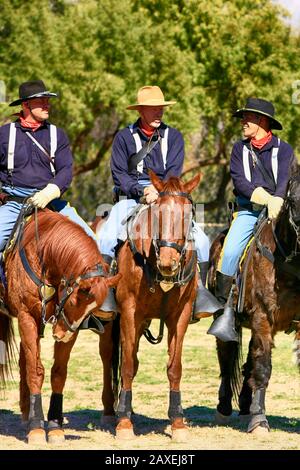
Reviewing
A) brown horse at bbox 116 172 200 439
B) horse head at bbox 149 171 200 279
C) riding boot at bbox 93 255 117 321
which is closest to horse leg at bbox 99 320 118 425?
riding boot at bbox 93 255 117 321

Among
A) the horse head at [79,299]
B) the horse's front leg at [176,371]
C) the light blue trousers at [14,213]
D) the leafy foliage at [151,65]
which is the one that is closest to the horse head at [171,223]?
the horse head at [79,299]

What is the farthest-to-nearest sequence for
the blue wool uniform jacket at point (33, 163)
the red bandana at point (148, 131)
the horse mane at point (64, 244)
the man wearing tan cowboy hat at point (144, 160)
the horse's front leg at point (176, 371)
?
the red bandana at point (148, 131) < the man wearing tan cowboy hat at point (144, 160) < the blue wool uniform jacket at point (33, 163) < the horse's front leg at point (176, 371) < the horse mane at point (64, 244)

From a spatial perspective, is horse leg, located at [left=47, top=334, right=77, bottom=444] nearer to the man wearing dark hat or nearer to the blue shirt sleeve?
the man wearing dark hat

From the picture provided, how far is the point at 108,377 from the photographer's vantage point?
34.2ft

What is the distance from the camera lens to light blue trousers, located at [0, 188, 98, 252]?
372 inches

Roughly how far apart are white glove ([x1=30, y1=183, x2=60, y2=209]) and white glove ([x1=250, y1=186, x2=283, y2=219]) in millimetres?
1924

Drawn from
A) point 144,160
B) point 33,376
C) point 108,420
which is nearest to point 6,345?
point 108,420

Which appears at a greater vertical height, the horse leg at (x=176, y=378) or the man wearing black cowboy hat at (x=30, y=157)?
the man wearing black cowboy hat at (x=30, y=157)

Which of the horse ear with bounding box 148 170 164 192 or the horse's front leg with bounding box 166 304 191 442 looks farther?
the horse's front leg with bounding box 166 304 191 442

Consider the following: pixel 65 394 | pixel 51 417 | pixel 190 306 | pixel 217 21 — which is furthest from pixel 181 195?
pixel 217 21

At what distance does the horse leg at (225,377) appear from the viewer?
10508 millimetres

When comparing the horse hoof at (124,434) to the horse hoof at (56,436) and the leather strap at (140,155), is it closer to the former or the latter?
the horse hoof at (56,436)

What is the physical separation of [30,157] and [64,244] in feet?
4.22
